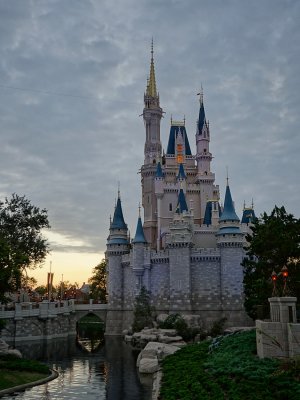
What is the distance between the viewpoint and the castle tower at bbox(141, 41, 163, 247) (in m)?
65.2

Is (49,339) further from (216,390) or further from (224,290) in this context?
(216,390)

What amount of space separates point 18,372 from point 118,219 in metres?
35.6

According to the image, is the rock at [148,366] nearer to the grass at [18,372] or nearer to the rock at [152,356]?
the rock at [152,356]

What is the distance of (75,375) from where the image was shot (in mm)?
28406

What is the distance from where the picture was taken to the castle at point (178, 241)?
5119cm

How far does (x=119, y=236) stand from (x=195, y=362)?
1409 inches

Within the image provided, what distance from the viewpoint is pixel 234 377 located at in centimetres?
1881

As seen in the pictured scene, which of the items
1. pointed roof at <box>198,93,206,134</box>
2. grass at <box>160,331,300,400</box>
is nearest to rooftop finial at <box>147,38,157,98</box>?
pointed roof at <box>198,93,206,134</box>

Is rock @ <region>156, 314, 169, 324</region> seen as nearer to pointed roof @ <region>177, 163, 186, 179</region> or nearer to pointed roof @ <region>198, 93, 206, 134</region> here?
pointed roof @ <region>177, 163, 186, 179</region>

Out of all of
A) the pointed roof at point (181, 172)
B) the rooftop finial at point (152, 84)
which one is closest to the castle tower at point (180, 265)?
the pointed roof at point (181, 172)

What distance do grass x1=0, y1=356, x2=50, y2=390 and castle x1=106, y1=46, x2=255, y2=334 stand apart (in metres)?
25.9

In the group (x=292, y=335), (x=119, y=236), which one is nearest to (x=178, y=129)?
(x=119, y=236)

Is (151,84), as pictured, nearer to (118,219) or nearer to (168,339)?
(118,219)

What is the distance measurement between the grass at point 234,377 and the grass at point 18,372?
681 cm
